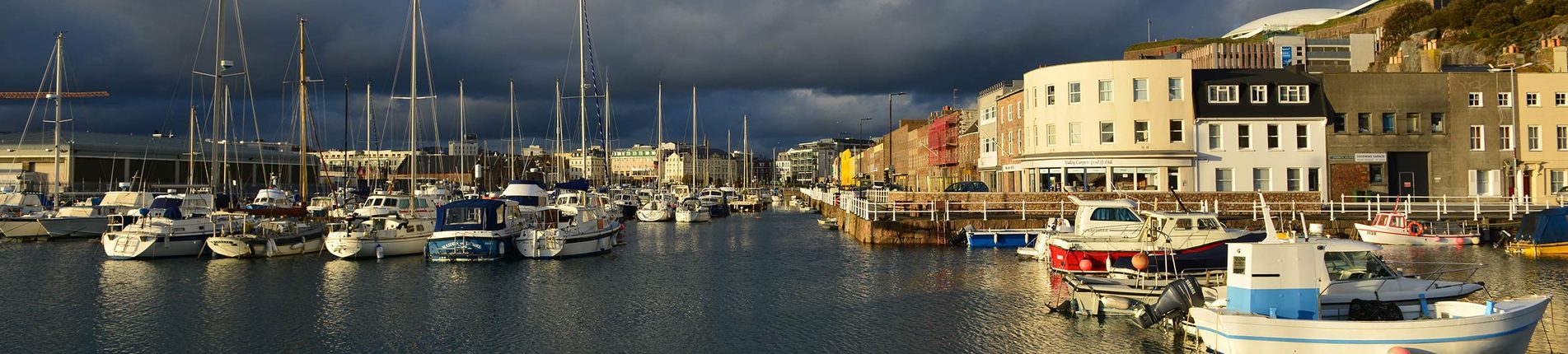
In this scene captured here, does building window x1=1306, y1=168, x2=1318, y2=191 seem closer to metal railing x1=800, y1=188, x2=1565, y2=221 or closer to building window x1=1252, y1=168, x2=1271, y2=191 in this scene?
metal railing x1=800, y1=188, x2=1565, y2=221

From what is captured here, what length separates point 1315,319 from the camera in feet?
59.7

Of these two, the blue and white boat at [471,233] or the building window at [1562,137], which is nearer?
the blue and white boat at [471,233]

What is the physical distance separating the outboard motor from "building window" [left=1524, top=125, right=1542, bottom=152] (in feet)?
163

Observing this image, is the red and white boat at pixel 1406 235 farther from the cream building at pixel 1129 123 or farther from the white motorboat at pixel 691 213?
the white motorboat at pixel 691 213

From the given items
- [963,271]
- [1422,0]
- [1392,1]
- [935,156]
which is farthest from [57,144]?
[1392,1]

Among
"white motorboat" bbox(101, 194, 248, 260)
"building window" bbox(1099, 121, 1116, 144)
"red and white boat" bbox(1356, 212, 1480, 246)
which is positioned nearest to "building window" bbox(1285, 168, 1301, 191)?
"red and white boat" bbox(1356, 212, 1480, 246)

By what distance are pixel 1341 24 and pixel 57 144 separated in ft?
520

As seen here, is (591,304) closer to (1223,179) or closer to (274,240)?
(274,240)

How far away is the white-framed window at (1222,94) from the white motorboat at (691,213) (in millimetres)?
42510

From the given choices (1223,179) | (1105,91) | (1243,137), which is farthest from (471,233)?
(1243,137)

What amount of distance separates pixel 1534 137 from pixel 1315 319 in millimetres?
51515

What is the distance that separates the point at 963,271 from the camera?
3606cm

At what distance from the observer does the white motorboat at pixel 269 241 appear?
143ft

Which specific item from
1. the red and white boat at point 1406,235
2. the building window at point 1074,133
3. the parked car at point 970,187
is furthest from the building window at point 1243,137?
the parked car at point 970,187
